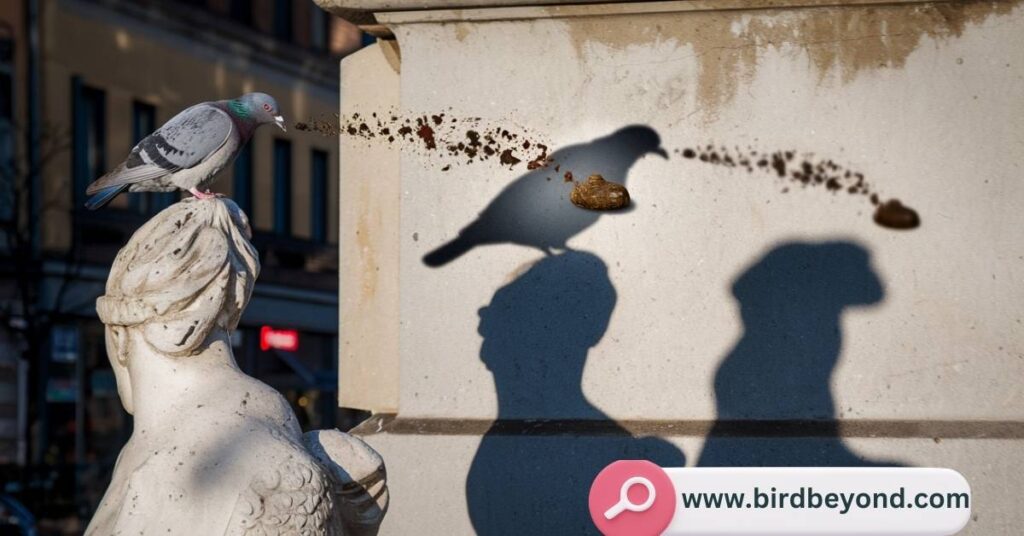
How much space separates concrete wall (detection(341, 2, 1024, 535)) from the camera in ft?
20.7

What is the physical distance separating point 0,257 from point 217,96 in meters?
7.13

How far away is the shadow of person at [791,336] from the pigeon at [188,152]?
1.81 meters

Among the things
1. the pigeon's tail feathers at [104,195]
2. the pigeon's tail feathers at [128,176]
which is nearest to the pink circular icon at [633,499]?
the pigeon's tail feathers at [128,176]

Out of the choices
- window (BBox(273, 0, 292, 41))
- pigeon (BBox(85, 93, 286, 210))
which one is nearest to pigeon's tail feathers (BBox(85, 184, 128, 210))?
pigeon (BBox(85, 93, 286, 210))

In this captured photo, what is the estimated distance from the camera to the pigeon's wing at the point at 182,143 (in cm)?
537

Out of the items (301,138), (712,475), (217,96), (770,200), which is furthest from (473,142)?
(301,138)

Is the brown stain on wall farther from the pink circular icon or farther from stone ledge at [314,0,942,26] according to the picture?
the pink circular icon

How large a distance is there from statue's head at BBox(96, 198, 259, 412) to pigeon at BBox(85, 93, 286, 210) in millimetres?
1623

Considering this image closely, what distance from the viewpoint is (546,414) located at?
21.4 ft

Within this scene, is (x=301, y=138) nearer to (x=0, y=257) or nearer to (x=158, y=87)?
(x=158, y=87)

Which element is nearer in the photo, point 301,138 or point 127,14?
point 127,14

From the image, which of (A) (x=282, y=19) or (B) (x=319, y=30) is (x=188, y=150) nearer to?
(A) (x=282, y=19)

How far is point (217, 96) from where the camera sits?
33219mm

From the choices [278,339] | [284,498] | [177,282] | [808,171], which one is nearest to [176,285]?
[177,282]
